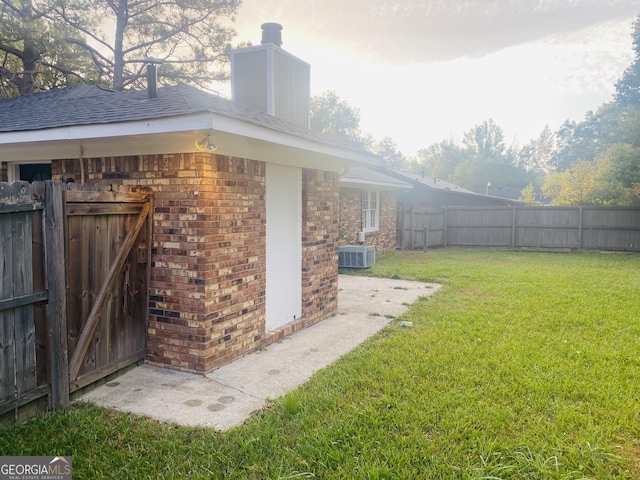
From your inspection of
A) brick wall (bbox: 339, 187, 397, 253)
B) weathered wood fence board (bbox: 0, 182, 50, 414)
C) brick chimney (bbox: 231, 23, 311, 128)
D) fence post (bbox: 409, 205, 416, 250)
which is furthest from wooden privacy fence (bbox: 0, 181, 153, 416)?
fence post (bbox: 409, 205, 416, 250)

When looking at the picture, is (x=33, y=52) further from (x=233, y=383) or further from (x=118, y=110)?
(x=233, y=383)

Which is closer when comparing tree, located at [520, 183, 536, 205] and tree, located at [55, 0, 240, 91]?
tree, located at [55, 0, 240, 91]

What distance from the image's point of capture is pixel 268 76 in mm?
6738

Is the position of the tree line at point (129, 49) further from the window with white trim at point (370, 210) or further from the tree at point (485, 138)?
the tree at point (485, 138)

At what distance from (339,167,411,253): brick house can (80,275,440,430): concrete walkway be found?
6.50 metres

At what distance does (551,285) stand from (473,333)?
443 cm

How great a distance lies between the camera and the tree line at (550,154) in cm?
1750

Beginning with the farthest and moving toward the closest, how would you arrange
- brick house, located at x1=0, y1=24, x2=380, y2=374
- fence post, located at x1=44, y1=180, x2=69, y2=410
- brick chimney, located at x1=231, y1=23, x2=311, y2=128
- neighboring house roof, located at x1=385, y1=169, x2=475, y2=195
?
neighboring house roof, located at x1=385, y1=169, x2=475, y2=195, brick chimney, located at x1=231, y1=23, x2=311, y2=128, brick house, located at x1=0, y1=24, x2=380, y2=374, fence post, located at x1=44, y1=180, x2=69, y2=410

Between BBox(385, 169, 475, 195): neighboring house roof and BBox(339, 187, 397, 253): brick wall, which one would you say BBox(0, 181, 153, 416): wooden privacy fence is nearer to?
BBox(339, 187, 397, 253): brick wall

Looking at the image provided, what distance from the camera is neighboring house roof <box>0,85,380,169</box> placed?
3867mm

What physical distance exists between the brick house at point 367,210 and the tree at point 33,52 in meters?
9.53

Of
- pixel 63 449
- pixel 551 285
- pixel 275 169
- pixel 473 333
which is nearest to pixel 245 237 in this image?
pixel 275 169

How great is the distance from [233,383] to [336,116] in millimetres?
46063

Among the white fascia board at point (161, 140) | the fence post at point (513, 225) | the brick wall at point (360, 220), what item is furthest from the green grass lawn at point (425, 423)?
the fence post at point (513, 225)
